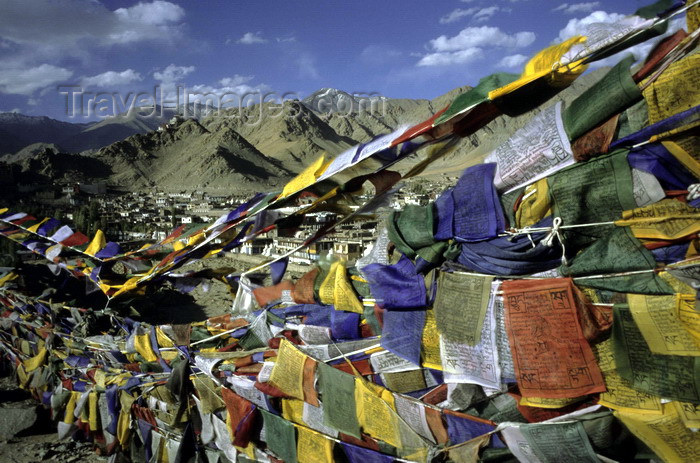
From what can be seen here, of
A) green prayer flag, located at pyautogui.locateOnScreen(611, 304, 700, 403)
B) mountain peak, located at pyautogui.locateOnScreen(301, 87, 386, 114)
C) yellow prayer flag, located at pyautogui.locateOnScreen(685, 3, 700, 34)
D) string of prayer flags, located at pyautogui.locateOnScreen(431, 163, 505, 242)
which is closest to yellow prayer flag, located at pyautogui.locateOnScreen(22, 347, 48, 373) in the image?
string of prayer flags, located at pyautogui.locateOnScreen(431, 163, 505, 242)

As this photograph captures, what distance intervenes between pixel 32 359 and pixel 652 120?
7856 millimetres

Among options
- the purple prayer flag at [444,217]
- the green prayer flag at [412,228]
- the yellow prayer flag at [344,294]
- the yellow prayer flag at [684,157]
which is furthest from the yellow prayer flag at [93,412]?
the yellow prayer flag at [684,157]

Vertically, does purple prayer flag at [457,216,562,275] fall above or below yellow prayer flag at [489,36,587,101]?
below

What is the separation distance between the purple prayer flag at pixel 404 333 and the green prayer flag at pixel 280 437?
133 centimetres

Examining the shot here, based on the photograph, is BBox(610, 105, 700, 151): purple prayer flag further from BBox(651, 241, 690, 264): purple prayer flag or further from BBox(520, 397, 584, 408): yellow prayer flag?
BBox(520, 397, 584, 408): yellow prayer flag

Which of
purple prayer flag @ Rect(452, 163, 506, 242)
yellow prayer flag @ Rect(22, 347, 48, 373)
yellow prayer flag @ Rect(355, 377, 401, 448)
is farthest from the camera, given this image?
yellow prayer flag @ Rect(22, 347, 48, 373)

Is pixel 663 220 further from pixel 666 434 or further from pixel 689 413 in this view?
pixel 666 434

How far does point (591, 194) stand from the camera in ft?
6.34

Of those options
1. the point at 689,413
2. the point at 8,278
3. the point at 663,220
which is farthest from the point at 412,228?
the point at 8,278

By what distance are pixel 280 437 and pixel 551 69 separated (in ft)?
10.2

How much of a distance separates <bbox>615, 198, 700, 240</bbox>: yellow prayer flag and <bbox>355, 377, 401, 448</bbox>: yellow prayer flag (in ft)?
5.33

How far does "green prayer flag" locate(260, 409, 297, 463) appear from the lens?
3.41 metres

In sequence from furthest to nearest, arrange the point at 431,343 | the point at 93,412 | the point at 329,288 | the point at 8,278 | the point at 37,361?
the point at 8,278 → the point at 37,361 → the point at 93,412 → the point at 329,288 → the point at 431,343

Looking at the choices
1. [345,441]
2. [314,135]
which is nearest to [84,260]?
[345,441]
